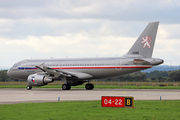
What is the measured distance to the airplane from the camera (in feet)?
129

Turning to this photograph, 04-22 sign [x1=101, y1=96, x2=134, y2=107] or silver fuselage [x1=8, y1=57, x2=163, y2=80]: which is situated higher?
silver fuselage [x1=8, y1=57, x2=163, y2=80]

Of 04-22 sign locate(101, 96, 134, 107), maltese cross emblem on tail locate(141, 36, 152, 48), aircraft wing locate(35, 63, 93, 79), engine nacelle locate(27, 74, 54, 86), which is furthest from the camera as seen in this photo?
engine nacelle locate(27, 74, 54, 86)

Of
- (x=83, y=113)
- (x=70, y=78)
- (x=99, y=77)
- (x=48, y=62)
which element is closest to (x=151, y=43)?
(x=99, y=77)

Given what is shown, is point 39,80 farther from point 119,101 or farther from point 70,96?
point 119,101

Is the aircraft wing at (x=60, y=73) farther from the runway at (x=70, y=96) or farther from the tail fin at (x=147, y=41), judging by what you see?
the tail fin at (x=147, y=41)

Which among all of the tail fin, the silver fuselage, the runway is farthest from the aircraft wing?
the tail fin

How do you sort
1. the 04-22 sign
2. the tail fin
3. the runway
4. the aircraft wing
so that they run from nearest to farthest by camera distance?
the 04-22 sign, the runway, the tail fin, the aircraft wing

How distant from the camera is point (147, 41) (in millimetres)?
39844

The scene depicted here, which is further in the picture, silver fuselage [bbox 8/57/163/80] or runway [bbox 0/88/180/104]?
silver fuselage [bbox 8/57/163/80]

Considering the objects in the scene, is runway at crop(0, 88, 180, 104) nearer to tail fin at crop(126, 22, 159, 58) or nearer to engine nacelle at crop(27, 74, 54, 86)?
engine nacelle at crop(27, 74, 54, 86)

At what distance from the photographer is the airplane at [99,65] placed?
1548 inches

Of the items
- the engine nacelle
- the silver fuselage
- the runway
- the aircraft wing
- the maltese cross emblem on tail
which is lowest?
the runway

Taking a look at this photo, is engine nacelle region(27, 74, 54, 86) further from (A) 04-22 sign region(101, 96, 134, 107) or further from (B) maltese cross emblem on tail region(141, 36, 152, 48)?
(A) 04-22 sign region(101, 96, 134, 107)

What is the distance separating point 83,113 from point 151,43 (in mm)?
26031
